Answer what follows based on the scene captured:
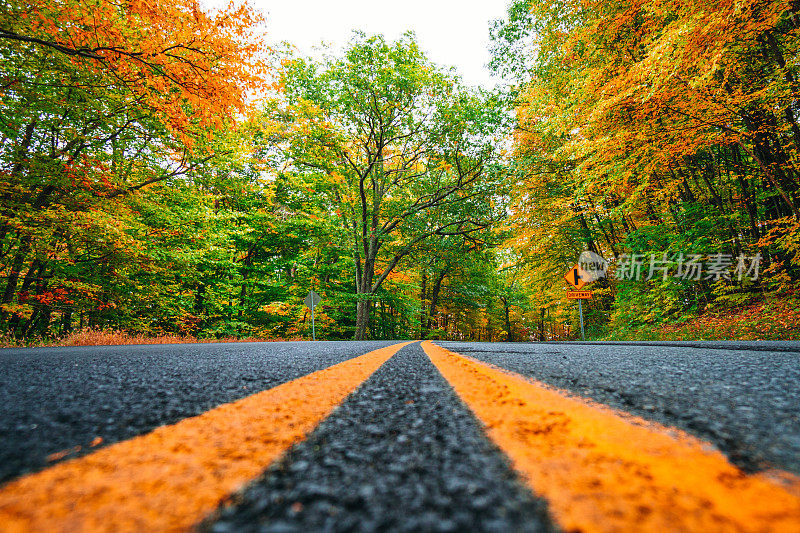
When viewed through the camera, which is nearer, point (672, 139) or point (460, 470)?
point (460, 470)

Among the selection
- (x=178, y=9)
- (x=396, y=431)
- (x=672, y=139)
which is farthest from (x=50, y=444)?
(x=672, y=139)

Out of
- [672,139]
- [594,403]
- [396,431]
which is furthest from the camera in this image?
[672,139]

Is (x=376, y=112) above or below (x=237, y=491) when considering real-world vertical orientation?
above

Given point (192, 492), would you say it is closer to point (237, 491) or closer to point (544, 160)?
point (237, 491)

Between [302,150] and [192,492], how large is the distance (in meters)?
13.6

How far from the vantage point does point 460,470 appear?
0.54m

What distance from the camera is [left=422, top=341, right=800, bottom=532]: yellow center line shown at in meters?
0.39

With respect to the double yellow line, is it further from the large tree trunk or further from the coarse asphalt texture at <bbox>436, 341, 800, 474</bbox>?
the large tree trunk

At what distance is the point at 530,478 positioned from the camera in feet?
1.62

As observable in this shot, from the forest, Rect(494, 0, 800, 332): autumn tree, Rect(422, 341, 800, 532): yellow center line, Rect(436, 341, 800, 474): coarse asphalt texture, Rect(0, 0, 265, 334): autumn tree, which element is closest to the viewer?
Rect(422, 341, 800, 532): yellow center line

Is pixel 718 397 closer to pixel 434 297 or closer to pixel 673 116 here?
pixel 673 116

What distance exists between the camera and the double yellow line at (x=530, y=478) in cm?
40

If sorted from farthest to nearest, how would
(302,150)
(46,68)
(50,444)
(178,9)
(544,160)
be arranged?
(302,150)
(544,160)
(46,68)
(178,9)
(50,444)

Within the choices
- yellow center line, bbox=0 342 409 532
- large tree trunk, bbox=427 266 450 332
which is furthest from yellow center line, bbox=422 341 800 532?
large tree trunk, bbox=427 266 450 332
